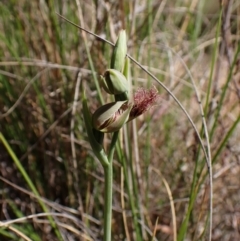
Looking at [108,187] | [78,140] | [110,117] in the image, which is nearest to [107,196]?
→ [108,187]

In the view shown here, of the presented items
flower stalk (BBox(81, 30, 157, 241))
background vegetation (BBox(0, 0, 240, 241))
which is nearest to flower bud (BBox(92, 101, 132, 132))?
flower stalk (BBox(81, 30, 157, 241))

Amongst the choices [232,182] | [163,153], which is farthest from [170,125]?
[232,182]

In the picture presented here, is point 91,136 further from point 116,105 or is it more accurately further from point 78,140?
point 78,140

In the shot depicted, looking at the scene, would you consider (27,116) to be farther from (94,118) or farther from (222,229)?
(94,118)

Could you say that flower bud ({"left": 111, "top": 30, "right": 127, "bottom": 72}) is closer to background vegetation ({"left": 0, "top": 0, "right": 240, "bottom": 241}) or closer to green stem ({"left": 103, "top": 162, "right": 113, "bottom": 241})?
green stem ({"left": 103, "top": 162, "right": 113, "bottom": 241})

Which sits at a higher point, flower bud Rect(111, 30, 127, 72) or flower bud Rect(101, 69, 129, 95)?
flower bud Rect(111, 30, 127, 72)

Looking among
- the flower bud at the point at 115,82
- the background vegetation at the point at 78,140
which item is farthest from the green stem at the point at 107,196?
the background vegetation at the point at 78,140
